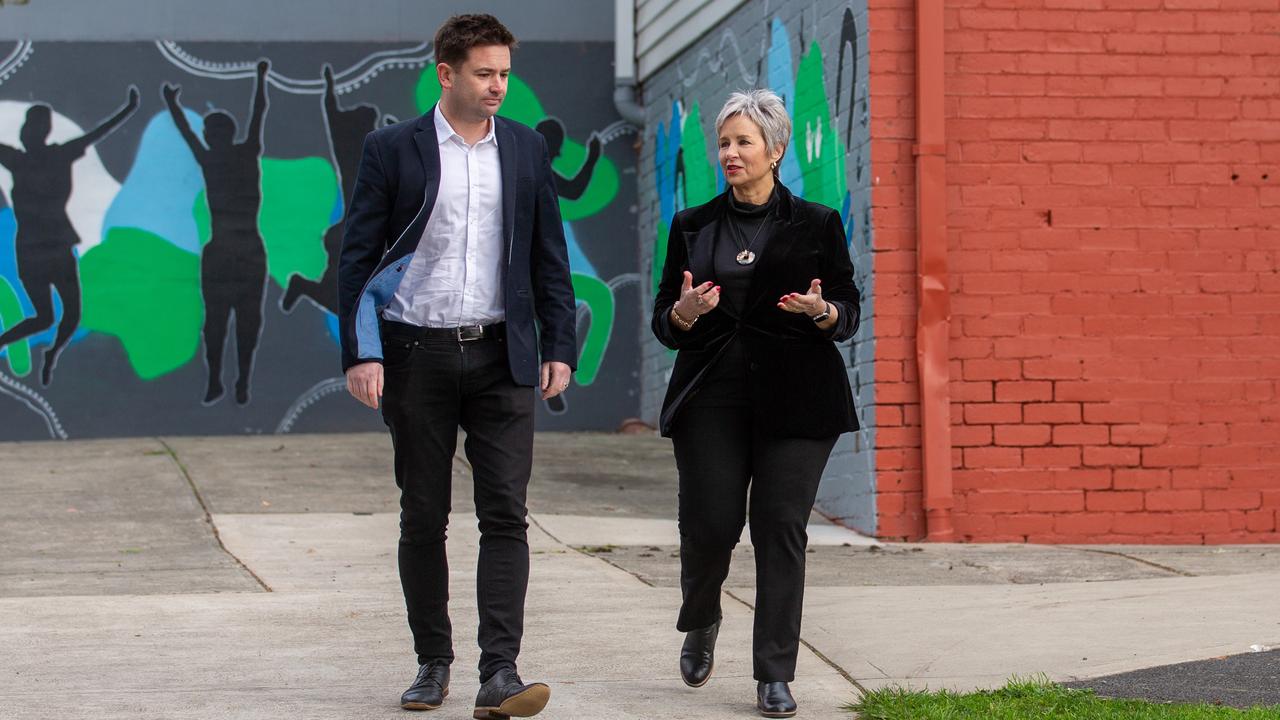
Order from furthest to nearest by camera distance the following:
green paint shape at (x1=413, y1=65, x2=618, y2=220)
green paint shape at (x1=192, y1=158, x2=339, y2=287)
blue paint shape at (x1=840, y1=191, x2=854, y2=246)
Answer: green paint shape at (x1=413, y1=65, x2=618, y2=220)
green paint shape at (x1=192, y1=158, x2=339, y2=287)
blue paint shape at (x1=840, y1=191, x2=854, y2=246)

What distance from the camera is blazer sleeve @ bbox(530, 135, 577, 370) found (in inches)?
194

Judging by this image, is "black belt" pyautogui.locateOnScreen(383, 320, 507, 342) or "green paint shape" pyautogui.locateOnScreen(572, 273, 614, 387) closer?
"black belt" pyautogui.locateOnScreen(383, 320, 507, 342)

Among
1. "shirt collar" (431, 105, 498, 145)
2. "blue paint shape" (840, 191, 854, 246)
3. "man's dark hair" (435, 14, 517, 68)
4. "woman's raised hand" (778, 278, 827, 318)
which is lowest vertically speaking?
"woman's raised hand" (778, 278, 827, 318)

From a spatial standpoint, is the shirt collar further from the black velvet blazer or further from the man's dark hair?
the black velvet blazer

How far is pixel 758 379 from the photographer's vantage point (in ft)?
16.2

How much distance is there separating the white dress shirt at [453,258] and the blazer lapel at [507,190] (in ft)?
0.14

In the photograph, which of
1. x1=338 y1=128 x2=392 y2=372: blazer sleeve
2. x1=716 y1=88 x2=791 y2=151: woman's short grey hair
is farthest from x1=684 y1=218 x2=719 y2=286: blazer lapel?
x1=338 y1=128 x2=392 y2=372: blazer sleeve

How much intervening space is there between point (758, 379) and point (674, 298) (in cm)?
43

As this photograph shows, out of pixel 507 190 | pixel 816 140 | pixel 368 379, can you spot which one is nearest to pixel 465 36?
pixel 507 190

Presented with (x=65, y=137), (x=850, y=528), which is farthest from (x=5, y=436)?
(x=850, y=528)

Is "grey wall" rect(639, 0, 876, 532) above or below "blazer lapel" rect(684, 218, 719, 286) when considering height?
above

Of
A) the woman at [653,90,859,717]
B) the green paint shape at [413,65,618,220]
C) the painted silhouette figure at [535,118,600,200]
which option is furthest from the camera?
the painted silhouette figure at [535,118,600,200]

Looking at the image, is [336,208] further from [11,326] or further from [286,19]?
[11,326]

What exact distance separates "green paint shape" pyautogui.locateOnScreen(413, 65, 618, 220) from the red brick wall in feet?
17.5
